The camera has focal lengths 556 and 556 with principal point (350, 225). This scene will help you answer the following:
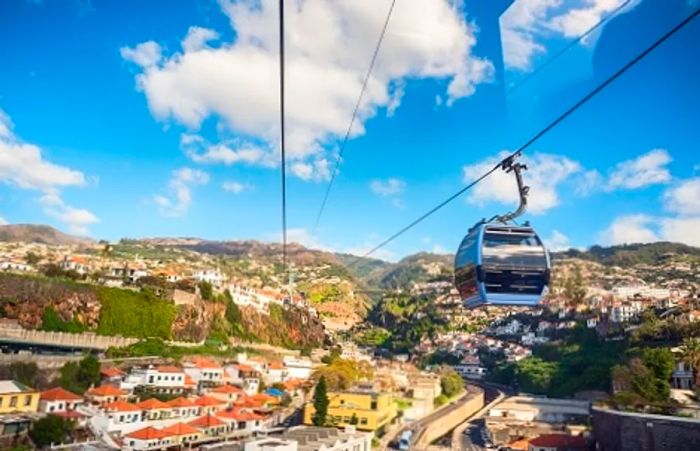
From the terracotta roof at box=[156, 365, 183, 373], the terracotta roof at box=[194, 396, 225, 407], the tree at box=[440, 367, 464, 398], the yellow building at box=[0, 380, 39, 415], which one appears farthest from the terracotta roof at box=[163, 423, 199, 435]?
the tree at box=[440, 367, 464, 398]

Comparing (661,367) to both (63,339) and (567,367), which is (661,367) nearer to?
(567,367)

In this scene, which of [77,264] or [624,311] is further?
[624,311]

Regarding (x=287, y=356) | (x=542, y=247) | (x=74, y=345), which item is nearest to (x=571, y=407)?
(x=287, y=356)

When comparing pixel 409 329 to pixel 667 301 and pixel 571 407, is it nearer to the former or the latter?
pixel 667 301

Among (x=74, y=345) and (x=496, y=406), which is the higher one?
(x=74, y=345)

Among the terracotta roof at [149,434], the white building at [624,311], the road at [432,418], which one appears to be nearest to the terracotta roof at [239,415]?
the terracotta roof at [149,434]

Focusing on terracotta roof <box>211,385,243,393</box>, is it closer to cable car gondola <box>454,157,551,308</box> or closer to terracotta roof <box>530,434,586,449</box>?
terracotta roof <box>530,434,586,449</box>

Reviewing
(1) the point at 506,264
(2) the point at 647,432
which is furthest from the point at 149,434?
(2) the point at 647,432
